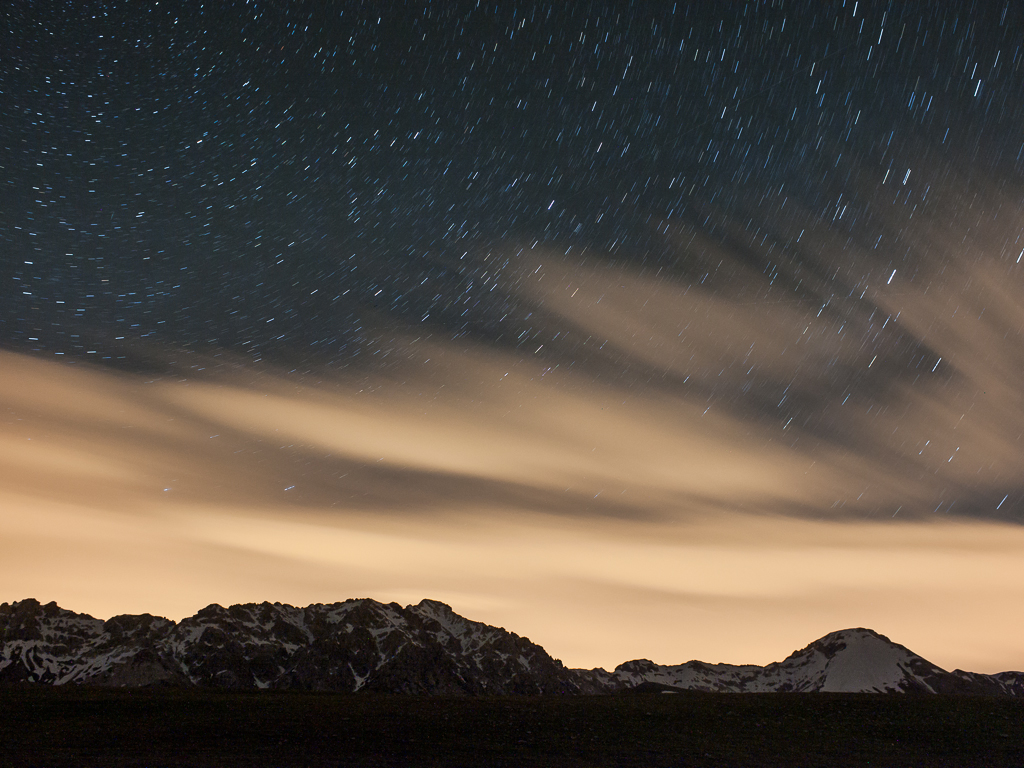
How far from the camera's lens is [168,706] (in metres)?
54.2

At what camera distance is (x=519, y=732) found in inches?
1756

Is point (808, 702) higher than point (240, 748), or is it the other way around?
point (808, 702)

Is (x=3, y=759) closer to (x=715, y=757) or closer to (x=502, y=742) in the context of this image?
(x=502, y=742)

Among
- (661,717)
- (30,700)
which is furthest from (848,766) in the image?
(30,700)

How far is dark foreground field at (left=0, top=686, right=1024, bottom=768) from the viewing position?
123ft

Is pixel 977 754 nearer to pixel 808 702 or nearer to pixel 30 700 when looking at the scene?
pixel 808 702

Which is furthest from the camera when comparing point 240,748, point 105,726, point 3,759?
point 105,726

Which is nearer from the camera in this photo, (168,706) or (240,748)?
(240,748)

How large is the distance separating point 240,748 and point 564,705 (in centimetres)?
2488

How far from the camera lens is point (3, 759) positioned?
33875mm

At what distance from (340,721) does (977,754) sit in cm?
3499

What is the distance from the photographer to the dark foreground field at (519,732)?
37.6 m

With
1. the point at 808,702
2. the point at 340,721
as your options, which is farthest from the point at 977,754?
the point at 340,721

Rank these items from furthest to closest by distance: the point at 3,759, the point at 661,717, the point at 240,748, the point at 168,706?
1. the point at 168,706
2. the point at 661,717
3. the point at 240,748
4. the point at 3,759
